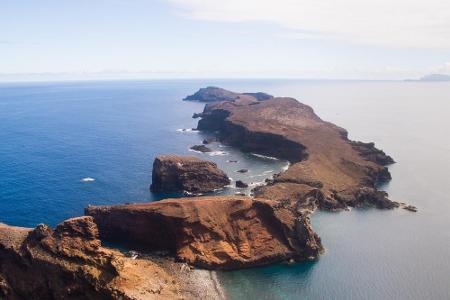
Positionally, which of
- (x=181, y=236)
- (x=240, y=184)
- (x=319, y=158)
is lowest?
(x=240, y=184)

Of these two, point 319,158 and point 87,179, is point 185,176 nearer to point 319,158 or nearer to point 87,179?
point 87,179

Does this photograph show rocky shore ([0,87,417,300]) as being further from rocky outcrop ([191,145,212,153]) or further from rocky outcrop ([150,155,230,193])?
rocky outcrop ([191,145,212,153])

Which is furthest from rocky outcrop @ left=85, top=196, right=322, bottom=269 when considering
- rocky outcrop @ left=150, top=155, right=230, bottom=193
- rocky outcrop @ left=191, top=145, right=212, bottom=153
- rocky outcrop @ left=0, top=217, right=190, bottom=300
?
rocky outcrop @ left=191, top=145, right=212, bottom=153

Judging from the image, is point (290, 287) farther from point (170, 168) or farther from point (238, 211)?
point (170, 168)

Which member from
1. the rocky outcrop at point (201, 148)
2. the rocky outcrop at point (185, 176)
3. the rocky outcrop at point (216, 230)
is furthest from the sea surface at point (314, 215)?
the rocky outcrop at point (185, 176)

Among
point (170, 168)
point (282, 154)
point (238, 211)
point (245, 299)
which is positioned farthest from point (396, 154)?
point (245, 299)

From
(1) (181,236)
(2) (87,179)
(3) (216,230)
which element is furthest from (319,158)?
(1) (181,236)
